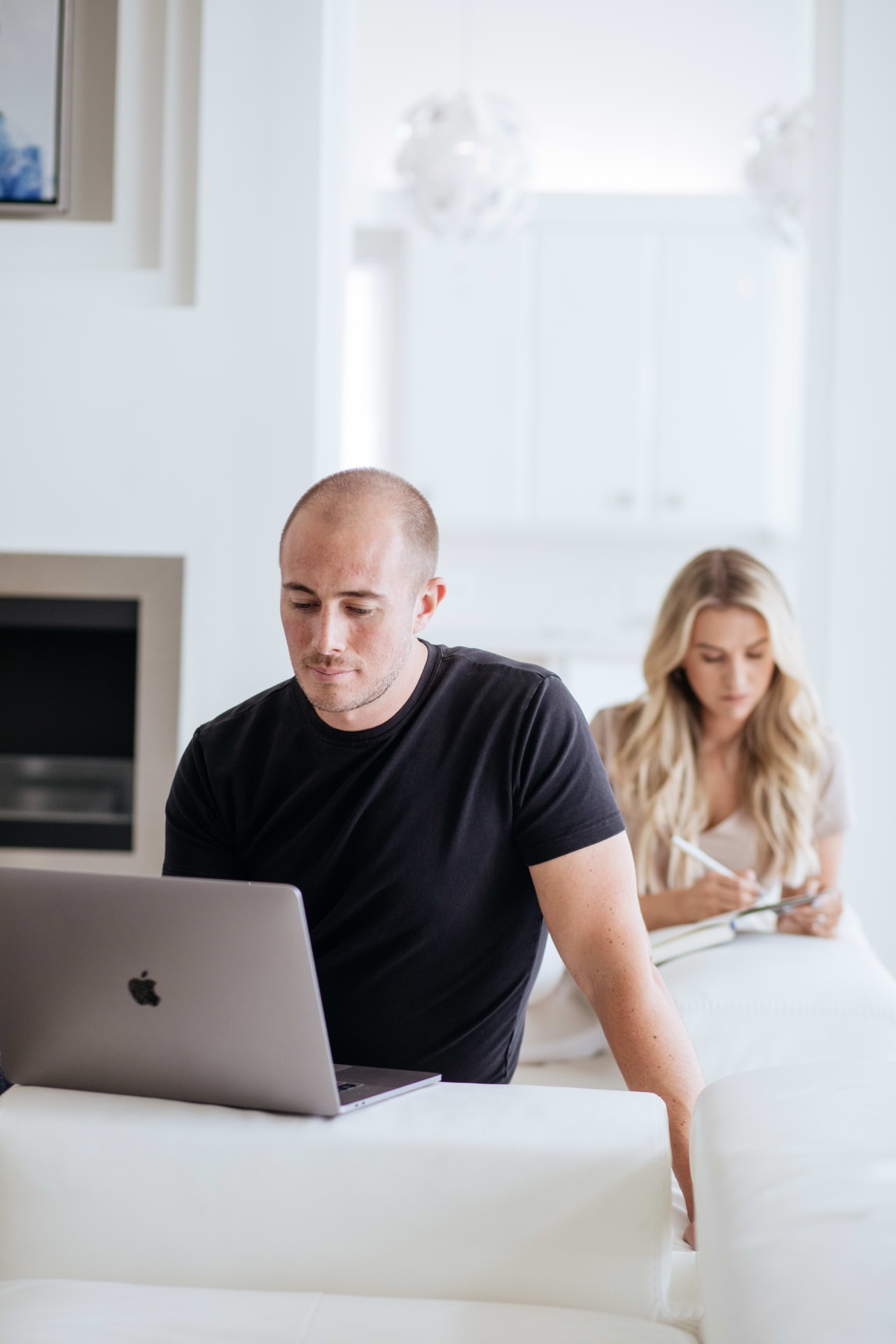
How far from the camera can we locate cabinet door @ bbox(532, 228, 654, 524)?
16.4 feet

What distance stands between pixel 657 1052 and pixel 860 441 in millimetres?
1680

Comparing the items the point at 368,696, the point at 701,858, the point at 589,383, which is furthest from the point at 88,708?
the point at 589,383

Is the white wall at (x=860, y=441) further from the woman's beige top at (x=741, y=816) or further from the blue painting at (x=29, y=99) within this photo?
the blue painting at (x=29, y=99)

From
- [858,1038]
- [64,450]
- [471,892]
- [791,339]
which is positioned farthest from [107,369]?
[791,339]

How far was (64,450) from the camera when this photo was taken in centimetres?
233

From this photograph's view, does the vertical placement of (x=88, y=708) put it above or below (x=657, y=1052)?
above

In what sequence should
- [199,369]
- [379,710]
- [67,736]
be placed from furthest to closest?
[67,736]
[199,369]
[379,710]

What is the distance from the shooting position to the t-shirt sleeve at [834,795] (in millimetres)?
2418

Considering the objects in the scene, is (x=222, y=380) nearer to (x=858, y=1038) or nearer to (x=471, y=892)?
(x=471, y=892)

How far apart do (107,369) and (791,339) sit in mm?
3440

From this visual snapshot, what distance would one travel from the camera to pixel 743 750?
2441mm

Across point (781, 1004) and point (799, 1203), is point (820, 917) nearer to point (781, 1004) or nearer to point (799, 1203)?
point (781, 1004)

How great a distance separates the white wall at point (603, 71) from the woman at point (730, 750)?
10.8 feet

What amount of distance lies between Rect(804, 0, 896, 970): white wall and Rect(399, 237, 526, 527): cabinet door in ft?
8.05
